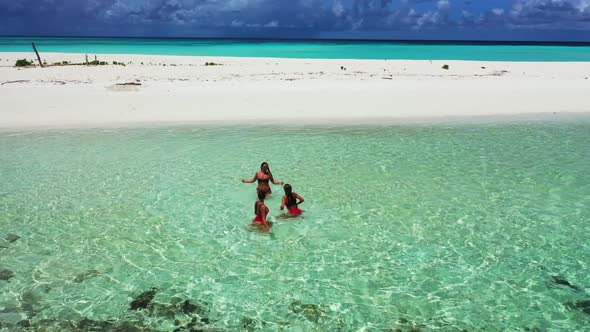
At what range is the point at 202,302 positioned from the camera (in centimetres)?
664

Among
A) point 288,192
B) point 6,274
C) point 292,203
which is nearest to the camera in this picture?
point 6,274

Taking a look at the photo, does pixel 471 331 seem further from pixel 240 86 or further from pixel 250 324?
pixel 240 86

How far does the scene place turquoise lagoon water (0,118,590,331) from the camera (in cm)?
640

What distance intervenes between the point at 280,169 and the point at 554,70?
30.8 m

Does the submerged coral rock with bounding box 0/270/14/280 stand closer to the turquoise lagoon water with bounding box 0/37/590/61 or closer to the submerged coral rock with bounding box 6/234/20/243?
the submerged coral rock with bounding box 6/234/20/243

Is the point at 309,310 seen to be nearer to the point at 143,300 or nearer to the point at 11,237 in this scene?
the point at 143,300

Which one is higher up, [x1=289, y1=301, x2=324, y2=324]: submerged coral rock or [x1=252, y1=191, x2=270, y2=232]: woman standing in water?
[x1=252, y1=191, x2=270, y2=232]: woman standing in water

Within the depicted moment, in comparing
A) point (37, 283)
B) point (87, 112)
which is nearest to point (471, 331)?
point (37, 283)

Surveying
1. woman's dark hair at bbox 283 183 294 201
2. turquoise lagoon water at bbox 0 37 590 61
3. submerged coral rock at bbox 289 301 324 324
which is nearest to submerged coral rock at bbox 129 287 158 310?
submerged coral rock at bbox 289 301 324 324

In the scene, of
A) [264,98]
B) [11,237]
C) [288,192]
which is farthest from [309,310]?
[264,98]

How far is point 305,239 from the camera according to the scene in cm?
853

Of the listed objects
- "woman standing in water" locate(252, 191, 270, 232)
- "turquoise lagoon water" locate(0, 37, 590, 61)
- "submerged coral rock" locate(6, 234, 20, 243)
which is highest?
"turquoise lagoon water" locate(0, 37, 590, 61)

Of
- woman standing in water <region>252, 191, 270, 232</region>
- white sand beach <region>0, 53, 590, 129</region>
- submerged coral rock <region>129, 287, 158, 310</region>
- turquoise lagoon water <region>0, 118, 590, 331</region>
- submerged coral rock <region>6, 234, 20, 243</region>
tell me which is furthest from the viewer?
white sand beach <region>0, 53, 590, 129</region>

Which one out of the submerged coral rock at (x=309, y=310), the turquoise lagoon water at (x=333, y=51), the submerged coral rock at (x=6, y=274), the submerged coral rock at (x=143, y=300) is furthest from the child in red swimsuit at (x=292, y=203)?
the turquoise lagoon water at (x=333, y=51)
